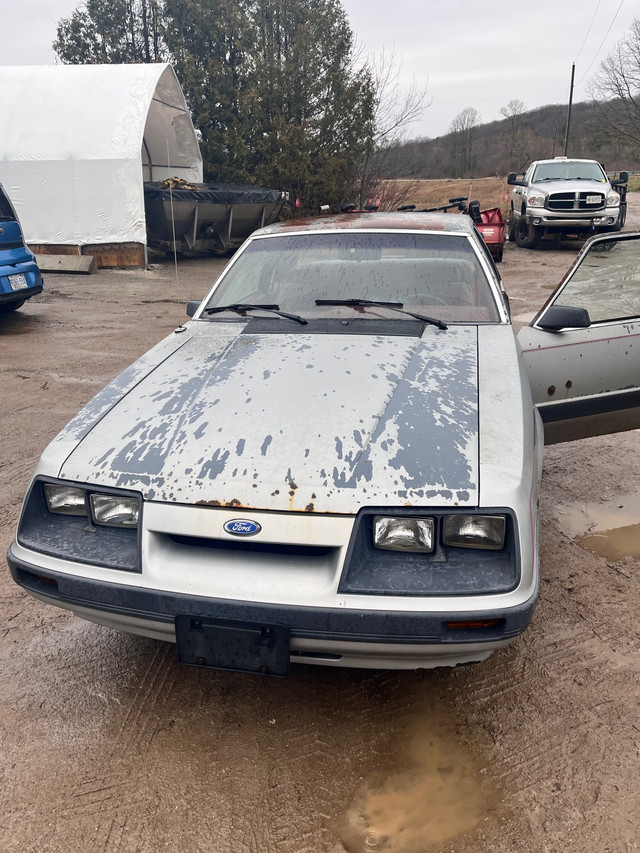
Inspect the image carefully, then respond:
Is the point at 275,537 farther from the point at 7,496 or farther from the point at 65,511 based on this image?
the point at 7,496

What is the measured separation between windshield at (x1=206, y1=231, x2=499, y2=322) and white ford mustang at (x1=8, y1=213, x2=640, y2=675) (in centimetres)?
41

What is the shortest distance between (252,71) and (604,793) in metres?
23.1

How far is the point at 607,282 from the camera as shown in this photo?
373 centimetres

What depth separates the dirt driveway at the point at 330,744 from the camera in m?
1.91

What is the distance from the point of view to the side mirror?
3.20 m

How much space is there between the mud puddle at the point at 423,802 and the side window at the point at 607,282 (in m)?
2.40

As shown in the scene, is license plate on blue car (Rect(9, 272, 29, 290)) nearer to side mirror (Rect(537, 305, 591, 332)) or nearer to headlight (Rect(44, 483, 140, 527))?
headlight (Rect(44, 483, 140, 527))

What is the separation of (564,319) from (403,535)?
171cm

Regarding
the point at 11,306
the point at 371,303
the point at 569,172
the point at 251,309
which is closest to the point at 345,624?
the point at 371,303

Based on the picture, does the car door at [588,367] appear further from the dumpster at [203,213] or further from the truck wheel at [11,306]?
the dumpster at [203,213]

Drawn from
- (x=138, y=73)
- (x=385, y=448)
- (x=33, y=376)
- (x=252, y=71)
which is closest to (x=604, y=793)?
(x=385, y=448)

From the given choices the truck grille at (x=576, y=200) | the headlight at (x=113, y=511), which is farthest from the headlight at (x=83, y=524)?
the truck grille at (x=576, y=200)

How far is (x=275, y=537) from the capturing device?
1.98 m

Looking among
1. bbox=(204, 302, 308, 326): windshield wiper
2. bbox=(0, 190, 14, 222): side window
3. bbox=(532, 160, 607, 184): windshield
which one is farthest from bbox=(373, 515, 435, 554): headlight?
bbox=(532, 160, 607, 184): windshield
